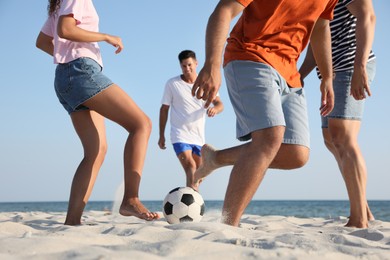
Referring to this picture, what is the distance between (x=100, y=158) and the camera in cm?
371

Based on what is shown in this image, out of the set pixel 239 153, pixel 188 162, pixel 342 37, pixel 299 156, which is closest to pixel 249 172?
pixel 239 153

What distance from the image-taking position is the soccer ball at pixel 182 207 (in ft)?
12.8

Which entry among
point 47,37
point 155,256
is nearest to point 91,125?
point 47,37

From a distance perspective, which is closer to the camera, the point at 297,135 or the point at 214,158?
the point at 297,135

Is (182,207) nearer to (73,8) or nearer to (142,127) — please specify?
(142,127)

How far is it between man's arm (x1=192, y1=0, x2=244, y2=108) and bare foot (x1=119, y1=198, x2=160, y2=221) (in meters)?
1.17

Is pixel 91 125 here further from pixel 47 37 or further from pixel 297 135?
pixel 297 135

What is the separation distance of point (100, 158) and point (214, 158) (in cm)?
83

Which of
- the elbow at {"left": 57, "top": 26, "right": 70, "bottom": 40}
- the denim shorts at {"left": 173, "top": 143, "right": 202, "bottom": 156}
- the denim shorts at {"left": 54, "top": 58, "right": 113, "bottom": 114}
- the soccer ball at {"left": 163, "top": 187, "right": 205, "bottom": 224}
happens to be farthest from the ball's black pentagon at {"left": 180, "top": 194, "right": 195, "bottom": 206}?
the denim shorts at {"left": 173, "top": 143, "right": 202, "bottom": 156}

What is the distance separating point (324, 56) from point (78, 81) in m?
1.73

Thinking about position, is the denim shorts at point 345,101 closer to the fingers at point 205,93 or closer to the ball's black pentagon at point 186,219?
the ball's black pentagon at point 186,219

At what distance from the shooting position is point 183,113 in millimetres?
6613

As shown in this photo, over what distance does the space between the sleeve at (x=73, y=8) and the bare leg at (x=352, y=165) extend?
6.73 ft

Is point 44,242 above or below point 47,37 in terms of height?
below
